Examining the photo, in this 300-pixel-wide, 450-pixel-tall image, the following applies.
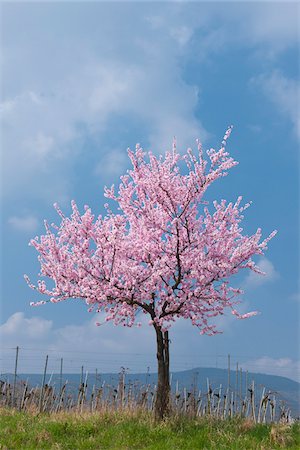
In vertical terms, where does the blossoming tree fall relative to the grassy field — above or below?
above

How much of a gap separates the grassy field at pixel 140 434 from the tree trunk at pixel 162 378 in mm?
407

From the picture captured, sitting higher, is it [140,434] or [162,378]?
[162,378]

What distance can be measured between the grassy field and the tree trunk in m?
0.41

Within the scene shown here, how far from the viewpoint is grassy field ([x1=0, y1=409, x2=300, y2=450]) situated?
11.8 m

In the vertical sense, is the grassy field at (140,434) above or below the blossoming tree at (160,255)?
below

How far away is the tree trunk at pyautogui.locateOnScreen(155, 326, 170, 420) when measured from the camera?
13945 mm

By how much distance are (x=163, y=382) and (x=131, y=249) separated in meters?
3.70

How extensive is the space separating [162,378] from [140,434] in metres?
1.87

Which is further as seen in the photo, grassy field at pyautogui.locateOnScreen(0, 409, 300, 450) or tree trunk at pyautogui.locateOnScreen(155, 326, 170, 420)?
tree trunk at pyautogui.locateOnScreen(155, 326, 170, 420)

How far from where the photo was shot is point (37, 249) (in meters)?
15.3

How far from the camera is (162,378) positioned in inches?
554

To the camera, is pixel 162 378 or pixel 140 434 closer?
pixel 140 434

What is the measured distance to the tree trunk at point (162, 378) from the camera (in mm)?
13945

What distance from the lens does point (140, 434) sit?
12.5 meters
